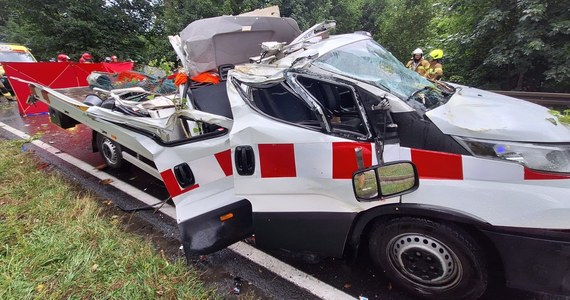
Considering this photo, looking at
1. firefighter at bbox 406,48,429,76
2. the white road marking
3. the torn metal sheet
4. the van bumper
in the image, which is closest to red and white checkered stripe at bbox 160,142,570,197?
the torn metal sheet

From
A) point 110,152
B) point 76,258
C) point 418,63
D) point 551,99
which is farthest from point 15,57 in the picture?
point 551,99

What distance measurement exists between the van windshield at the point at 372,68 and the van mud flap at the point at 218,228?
1263 mm

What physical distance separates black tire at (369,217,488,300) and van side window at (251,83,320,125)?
989mm

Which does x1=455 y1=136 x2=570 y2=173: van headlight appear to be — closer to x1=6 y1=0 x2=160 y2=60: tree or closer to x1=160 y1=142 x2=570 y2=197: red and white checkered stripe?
x1=160 y1=142 x2=570 y2=197: red and white checkered stripe

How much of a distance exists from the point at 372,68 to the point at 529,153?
1.14m

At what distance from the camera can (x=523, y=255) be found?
70.6 inches

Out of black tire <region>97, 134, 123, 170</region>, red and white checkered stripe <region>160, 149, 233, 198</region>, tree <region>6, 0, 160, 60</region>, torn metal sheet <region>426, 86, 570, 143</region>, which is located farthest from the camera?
tree <region>6, 0, 160, 60</region>

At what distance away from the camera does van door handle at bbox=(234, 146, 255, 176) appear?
229cm

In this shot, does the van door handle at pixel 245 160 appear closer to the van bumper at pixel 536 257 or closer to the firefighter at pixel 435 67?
the van bumper at pixel 536 257

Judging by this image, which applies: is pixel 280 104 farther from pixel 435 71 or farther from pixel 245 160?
pixel 435 71

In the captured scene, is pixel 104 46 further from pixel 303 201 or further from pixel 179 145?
pixel 303 201

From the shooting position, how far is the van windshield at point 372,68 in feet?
7.32

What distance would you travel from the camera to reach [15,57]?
1045 cm

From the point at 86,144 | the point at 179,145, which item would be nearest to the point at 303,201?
the point at 179,145
